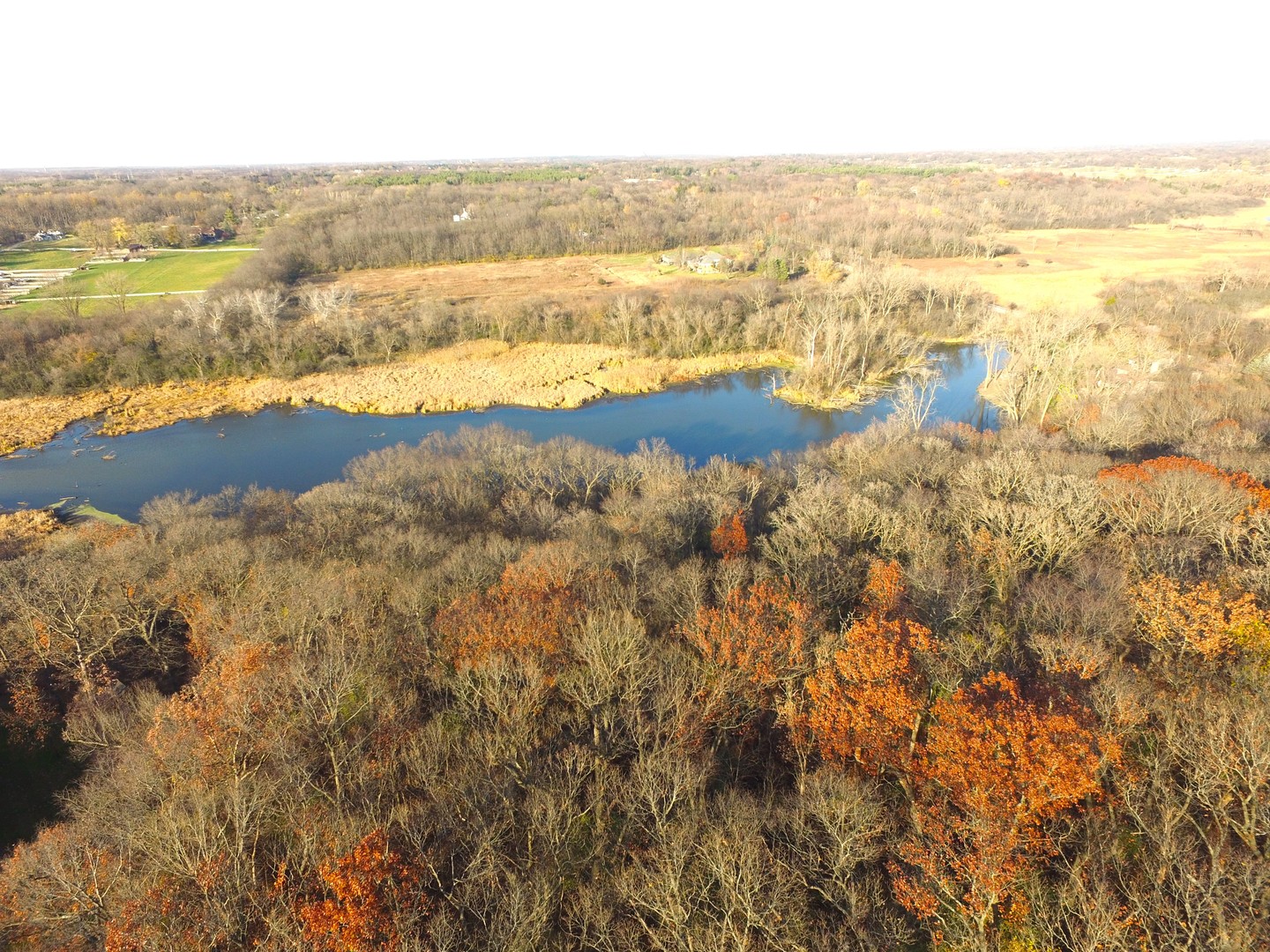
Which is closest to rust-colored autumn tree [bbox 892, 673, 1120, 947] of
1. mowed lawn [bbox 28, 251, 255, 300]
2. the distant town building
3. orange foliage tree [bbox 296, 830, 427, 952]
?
orange foliage tree [bbox 296, 830, 427, 952]

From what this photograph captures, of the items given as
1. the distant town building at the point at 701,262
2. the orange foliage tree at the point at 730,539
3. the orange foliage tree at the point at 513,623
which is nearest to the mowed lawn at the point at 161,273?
the distant town building at the point at 701,262

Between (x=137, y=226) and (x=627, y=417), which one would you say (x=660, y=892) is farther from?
(x=137, y=226)

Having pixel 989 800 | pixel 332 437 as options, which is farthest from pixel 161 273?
pixel 989 800

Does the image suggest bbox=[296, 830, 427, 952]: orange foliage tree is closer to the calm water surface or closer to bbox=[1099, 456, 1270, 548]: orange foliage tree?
bbox=[1099, 456, 1270, 548]: orange foliage tree

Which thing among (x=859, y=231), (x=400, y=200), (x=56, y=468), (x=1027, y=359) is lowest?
(x=56, y=468)

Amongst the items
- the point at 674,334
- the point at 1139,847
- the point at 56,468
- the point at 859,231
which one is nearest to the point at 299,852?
the point at 1139,847

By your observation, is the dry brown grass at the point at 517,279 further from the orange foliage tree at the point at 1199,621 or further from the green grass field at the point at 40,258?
the orange foliage tree at the point at 1199,621

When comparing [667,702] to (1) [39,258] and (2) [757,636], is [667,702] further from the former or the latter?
(1) [39,258]
